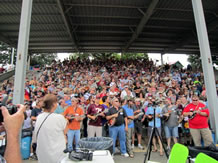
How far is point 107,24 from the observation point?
11.2 meters

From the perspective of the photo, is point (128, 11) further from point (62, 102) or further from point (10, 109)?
point (10, 109)

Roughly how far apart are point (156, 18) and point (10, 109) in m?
11.2

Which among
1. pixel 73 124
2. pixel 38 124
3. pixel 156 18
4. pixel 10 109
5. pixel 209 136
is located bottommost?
pixel 209 136

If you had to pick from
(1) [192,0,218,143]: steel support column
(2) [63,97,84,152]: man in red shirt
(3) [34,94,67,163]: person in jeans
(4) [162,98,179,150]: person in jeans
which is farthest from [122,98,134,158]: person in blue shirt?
(3) [34,94,67,163]: person in jeans

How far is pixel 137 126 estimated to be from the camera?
5570 mm

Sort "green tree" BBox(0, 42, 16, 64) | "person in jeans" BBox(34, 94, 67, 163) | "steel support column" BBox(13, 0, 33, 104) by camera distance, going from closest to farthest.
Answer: "person in jeans" BBox(34, 94, 67, 163) → "steel support column" BBox(13, 0, 33, 104) → "green tree" BBox(0, 42, 16, 64)

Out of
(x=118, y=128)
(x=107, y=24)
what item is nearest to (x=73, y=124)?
(x=118, y=128)

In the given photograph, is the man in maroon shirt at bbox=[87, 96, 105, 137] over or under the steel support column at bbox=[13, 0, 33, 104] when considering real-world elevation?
under

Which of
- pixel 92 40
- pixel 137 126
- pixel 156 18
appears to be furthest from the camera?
pixel 92 40

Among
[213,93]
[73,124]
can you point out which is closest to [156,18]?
[213,93]

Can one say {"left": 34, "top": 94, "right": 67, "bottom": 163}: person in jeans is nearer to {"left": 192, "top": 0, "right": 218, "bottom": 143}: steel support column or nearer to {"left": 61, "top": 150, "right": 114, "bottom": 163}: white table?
{"left": 61, "top": 150, "right": 114, "bottom": 163}: white table

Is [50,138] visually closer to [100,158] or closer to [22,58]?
[100,158]

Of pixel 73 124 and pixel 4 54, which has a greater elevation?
pixel 4 54

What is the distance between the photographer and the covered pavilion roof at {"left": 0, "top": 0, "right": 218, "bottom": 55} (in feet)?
29.5
